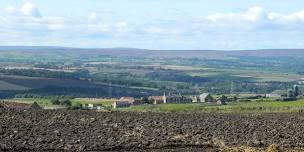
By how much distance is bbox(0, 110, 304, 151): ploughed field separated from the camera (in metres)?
21.1

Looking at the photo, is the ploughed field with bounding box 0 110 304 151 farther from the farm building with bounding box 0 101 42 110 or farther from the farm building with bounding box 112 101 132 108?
the farm building with bounding box 112 101 132 108

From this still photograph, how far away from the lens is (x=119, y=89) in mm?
75750

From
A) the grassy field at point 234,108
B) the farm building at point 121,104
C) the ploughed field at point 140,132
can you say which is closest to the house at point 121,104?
the farm building at point 121,104

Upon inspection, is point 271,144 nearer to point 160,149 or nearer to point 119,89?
point 160,149

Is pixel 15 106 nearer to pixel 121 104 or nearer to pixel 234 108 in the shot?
pixel 234 108

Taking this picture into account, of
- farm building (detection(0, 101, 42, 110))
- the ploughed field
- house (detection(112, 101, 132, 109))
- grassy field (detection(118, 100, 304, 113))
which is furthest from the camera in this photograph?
house (detection(112, 101, 132, 109))

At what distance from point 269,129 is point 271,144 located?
3.77 m

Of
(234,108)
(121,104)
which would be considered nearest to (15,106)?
(234,108)

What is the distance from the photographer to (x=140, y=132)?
23.7 meters

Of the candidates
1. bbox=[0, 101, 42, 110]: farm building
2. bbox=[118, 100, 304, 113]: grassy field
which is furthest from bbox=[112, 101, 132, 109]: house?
bbox=[0, 101, 42, 110]: farm building

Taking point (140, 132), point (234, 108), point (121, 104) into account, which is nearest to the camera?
point (140, 132)

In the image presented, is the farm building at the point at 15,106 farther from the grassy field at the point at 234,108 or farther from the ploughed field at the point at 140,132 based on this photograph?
the grassy field at the point at 234,108

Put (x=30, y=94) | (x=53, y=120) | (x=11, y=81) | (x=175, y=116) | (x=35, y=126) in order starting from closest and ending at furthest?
(x=35, y=126), (x=53, y=120), (x=175, y=116), (x=30, y=94), (x=11, y=81)

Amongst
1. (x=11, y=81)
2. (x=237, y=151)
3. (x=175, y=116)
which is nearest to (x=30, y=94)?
(x=11, y=81)
